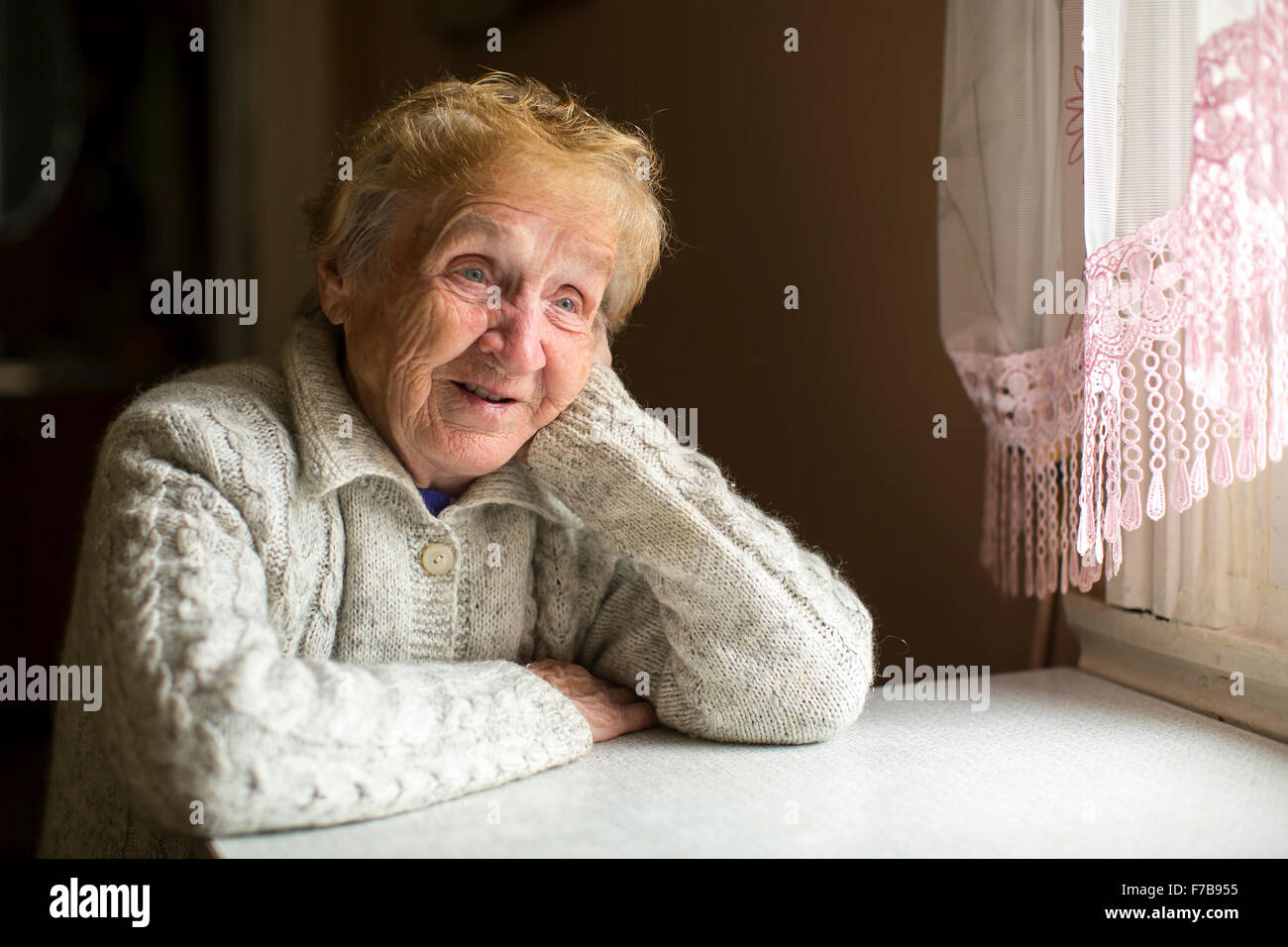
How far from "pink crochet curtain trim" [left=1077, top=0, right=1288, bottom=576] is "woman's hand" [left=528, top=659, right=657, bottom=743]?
0.49 metres

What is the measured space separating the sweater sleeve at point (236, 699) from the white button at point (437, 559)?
135 millimetres

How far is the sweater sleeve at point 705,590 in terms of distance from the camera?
1145 millimetres

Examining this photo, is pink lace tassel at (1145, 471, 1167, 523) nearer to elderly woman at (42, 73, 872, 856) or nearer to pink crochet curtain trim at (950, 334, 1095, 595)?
pink crochet curtain trim at (950, 334, 1095, 595)

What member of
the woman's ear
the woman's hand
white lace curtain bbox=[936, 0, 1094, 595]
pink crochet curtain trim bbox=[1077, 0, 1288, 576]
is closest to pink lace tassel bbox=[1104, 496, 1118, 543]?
pink crochet curtain trim bbox=[1077, 0, 1288, 576]

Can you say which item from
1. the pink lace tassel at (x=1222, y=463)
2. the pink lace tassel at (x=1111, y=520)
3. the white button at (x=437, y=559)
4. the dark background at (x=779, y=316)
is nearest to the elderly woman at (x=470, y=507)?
the white button at (x=437, y=559)

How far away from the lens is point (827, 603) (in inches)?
46.7

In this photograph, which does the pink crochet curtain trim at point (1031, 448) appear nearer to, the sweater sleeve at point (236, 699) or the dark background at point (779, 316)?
the dark background at point (779, 316)

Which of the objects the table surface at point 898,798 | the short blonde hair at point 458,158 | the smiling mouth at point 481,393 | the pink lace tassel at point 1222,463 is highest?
the short blonde hair at point 458,158

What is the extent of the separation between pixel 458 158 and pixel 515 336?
18cm

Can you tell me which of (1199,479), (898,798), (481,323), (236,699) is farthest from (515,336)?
(1199,479)

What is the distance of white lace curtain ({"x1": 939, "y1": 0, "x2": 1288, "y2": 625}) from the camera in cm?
100
